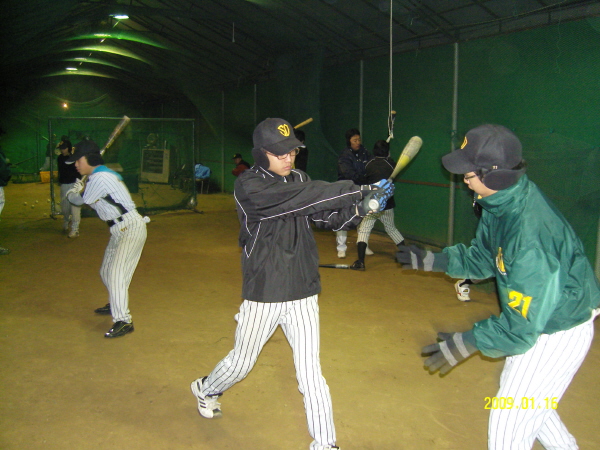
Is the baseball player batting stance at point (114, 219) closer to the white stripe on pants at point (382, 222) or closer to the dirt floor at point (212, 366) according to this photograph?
the dirt floor at point (212, 366)

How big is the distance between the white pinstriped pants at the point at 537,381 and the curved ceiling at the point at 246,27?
6.21 meters

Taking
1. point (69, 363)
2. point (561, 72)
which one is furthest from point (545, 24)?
point (69, 363)

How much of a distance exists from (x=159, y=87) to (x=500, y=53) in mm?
19359

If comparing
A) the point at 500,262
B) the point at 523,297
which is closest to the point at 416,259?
the point at 500,262

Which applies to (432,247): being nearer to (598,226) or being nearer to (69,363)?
(598,226)

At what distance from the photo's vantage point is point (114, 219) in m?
5.36

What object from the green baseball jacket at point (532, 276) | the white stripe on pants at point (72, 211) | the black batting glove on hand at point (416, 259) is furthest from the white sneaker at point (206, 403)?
the white stripe on pants at point (72, 211)

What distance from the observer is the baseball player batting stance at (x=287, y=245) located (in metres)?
3.00

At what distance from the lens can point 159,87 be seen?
2456cm

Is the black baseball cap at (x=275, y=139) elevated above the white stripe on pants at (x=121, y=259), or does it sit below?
above

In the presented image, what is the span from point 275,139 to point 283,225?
0.52 meters

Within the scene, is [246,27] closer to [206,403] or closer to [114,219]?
[114,219]

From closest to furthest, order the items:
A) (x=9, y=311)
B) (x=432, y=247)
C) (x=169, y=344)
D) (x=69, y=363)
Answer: (x=69, y=363) → (x=169, y=344) → (x=9, y=311) → (x=432, y=247)
